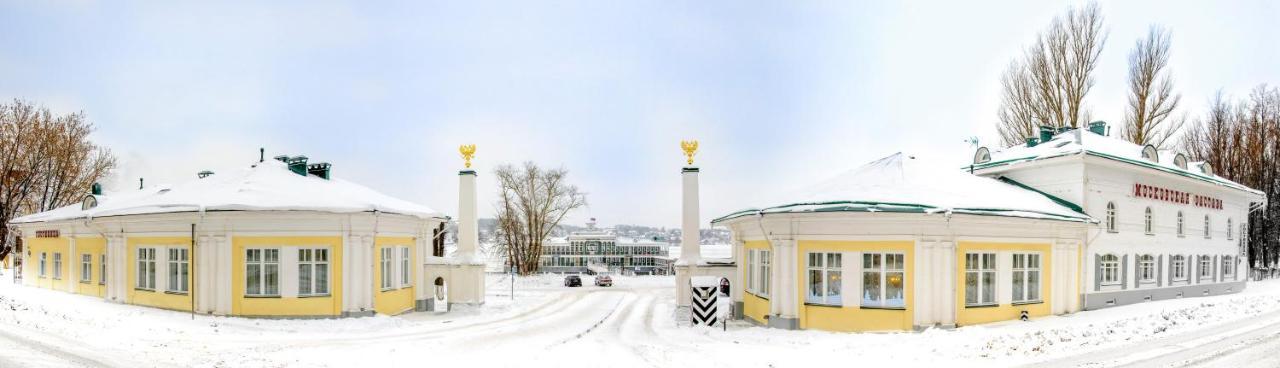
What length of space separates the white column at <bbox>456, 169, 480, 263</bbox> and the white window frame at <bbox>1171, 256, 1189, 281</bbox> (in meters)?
27.3

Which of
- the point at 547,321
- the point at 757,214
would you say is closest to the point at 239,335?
the point at 547,321

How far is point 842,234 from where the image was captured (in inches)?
813

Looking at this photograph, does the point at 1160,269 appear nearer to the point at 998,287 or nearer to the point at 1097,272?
the point at 1097,272

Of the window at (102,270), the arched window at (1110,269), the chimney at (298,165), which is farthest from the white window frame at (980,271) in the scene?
the window at (102,270)

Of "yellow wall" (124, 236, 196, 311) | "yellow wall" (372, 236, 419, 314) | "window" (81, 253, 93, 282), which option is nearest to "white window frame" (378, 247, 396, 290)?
"yellow wall" (372, 236, 419, 314)

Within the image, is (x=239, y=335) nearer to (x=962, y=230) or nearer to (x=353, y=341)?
(x=353, y=341)

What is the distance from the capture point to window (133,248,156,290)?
2498cm

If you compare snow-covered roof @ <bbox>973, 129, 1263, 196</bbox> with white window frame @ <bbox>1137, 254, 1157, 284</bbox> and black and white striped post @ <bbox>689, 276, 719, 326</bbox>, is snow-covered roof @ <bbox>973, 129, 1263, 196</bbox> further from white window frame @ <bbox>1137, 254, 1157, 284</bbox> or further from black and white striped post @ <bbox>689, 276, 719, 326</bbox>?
black and white striped post @ <bbox>689, 276, 719, 326</bbox>

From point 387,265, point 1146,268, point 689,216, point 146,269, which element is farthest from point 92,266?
point 1146,268

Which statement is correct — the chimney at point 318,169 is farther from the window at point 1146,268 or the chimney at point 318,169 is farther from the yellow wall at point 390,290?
the window at point 1146,268

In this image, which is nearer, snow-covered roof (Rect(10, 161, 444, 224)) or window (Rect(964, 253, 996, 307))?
window (Rect(964, 253, 996, 307))

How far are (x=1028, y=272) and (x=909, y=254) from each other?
446cm

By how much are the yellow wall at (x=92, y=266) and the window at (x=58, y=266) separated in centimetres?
233

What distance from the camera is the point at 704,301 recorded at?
23.0 metres
